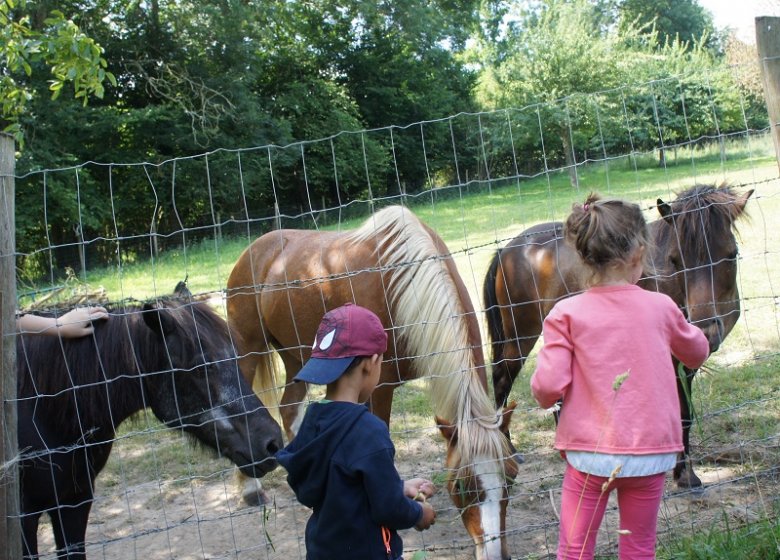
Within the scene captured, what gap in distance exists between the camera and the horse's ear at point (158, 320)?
2.88 metres

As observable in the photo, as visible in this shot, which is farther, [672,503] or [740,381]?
[740,381]

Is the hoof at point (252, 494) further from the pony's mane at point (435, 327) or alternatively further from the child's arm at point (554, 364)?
the child's arm at point (554, 364)

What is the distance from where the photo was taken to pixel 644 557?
2.32 m

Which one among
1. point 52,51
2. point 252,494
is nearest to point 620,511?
point 252,494

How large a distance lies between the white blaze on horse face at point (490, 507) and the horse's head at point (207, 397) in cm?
95

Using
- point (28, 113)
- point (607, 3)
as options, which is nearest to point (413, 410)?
point (28, 113)

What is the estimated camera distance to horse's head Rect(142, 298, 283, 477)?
2955 mm

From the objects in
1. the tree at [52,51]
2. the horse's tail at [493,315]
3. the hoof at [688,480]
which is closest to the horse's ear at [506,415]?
the hoof at [688,480]

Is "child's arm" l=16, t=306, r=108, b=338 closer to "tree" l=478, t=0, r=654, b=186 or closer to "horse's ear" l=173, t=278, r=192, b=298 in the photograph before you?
"horse's ear" l=173, t=278, r=192, b=298

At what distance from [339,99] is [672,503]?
28.6 meters

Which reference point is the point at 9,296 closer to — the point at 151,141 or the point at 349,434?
the point at 349,434

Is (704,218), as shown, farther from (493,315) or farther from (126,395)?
(126,395)

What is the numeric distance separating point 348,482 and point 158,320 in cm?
142

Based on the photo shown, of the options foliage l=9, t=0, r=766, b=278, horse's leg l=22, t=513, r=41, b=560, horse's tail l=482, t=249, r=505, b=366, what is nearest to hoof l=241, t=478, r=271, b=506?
horse's leg l=22, t=513, r=41, b=560
